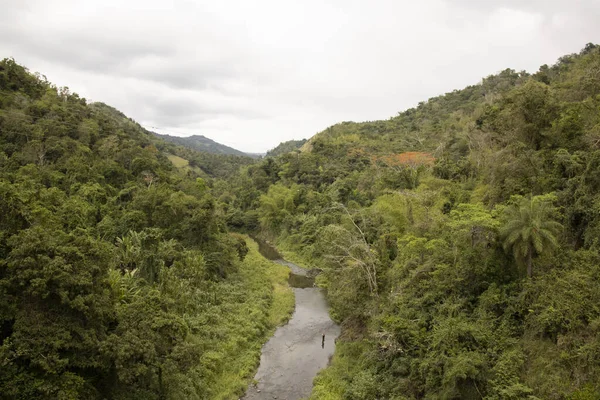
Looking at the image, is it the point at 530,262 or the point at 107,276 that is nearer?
the point at 107,276

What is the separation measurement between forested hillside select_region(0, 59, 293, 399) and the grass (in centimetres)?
11

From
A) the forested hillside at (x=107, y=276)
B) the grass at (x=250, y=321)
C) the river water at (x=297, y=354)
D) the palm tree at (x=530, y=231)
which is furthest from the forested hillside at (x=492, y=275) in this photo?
the forested hillside at (x=107, y=276)

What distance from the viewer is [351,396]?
62.4ft

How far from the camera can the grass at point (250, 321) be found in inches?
843

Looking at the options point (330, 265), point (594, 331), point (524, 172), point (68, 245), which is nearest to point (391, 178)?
point (330, 265)

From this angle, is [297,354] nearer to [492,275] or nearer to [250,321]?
[250,321]

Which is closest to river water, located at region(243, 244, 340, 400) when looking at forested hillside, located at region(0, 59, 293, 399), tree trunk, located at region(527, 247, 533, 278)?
forested hillside, located at region(0, 59, 293, 399)

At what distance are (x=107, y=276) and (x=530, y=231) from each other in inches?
684

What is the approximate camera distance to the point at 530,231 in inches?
597

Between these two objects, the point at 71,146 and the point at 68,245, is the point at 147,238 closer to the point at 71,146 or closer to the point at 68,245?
the point at 68,245

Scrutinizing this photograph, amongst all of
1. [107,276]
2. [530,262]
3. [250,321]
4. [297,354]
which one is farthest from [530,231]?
[250,321]

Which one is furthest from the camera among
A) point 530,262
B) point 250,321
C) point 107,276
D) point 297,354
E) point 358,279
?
point 250,321

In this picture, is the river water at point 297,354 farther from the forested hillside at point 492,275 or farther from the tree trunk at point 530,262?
the tree trunk at point 530,262

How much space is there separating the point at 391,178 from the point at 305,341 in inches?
833
